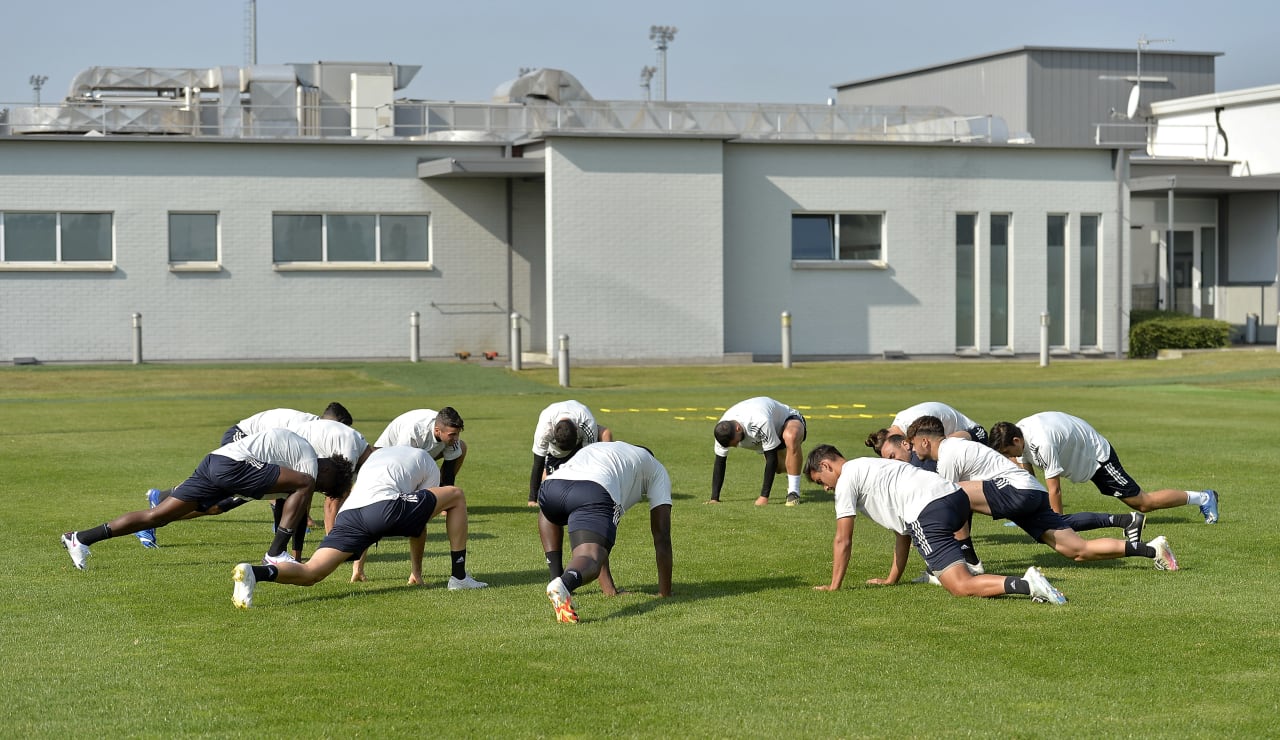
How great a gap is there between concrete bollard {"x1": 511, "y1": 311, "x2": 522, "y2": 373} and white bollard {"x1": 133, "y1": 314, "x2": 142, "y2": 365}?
908cm

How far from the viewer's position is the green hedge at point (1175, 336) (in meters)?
41.7

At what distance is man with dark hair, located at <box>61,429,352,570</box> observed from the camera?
11.6 meters

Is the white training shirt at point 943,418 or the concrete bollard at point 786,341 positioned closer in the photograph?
the white training shirt at point 943,418

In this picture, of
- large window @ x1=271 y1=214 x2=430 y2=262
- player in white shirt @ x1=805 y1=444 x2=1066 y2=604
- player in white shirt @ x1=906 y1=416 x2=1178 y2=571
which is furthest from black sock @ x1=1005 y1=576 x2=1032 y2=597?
large window @ x1=271 y1=214 x2=430 y2=262

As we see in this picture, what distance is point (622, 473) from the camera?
10562mm

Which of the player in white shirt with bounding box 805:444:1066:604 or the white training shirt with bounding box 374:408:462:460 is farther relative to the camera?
the white training shirt with bounding box 374:408:462:460

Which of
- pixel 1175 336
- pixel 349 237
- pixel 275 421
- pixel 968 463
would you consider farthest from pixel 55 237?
pixel 968 463

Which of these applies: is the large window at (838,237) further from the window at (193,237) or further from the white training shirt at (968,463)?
the white training shirt at (968,463)

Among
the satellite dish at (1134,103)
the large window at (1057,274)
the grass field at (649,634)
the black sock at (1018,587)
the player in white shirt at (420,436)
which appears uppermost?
the satellite dish at (1134,103)

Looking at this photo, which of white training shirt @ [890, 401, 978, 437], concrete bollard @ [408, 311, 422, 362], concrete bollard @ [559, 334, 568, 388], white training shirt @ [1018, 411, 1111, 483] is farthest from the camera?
concrete bollard @ [408, 311, 422, 362]

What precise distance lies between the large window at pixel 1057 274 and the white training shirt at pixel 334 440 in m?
32.6

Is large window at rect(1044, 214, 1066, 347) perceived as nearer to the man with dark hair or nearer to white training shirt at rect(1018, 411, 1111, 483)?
white training shirt at rect(1018, 411, 1111, 483)

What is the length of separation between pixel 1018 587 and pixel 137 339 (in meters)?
31.1

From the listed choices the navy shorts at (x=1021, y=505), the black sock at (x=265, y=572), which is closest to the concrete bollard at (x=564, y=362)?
the navy shorts at (x=1021, y=505)
